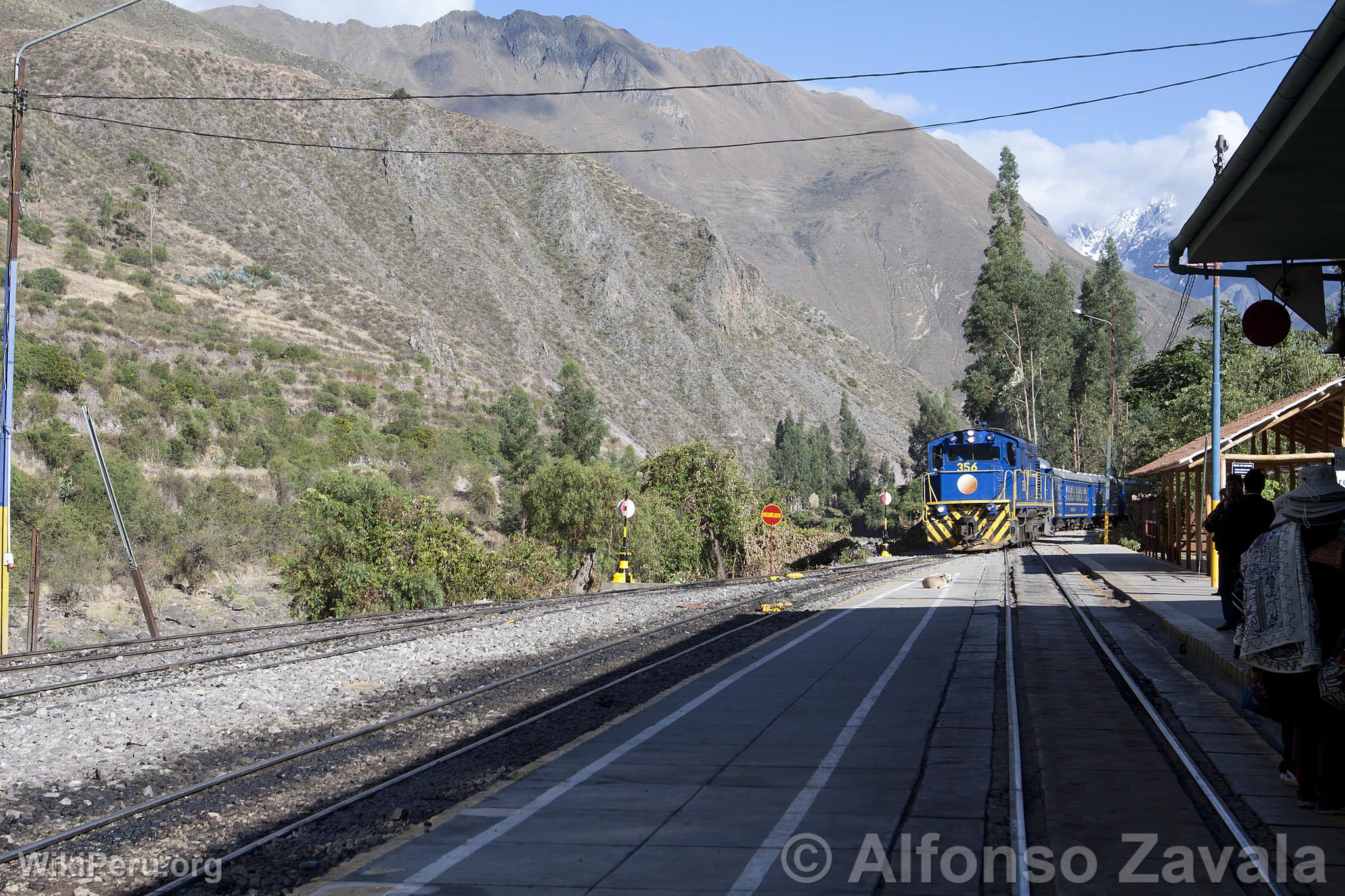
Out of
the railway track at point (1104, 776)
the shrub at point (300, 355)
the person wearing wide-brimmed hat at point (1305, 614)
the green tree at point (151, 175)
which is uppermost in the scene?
the green tree at point (151, 175)

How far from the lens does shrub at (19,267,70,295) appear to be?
54625mm

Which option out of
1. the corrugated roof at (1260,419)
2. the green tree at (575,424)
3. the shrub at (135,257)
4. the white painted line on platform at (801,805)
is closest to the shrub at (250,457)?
the green tree at (575,424)

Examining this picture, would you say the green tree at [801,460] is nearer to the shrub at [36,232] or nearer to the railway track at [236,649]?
the shrub at [36,232]

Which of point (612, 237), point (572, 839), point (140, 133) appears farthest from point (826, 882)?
point (612, 237)

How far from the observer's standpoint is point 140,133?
77.6 meters

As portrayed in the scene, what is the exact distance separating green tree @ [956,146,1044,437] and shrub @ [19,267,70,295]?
4987cm

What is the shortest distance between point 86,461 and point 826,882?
37969 mm

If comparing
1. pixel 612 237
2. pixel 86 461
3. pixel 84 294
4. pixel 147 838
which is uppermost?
pixel 612 237

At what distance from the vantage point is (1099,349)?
72.6m

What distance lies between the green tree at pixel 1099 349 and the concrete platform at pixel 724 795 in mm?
64400

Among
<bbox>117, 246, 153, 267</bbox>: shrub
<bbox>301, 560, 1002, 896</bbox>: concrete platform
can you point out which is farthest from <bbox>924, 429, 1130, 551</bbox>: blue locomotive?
<bbox>117, 246, 153, 267</bbox>: shrub

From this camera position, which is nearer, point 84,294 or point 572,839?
point 572,839

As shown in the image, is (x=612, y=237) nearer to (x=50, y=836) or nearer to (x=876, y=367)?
(x=876, y=367)

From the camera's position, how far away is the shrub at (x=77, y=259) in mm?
60938
